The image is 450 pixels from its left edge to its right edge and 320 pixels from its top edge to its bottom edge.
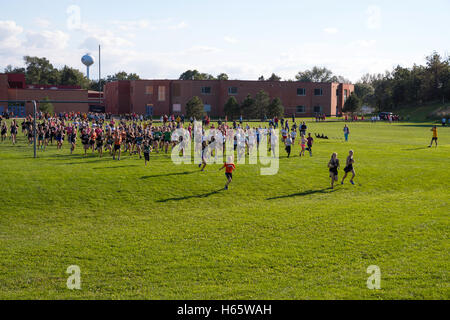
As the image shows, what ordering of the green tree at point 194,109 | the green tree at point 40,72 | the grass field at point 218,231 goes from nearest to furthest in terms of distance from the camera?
the grass field at point 218,231 → the green tree at point 194,109 → the green tree at point 40,72

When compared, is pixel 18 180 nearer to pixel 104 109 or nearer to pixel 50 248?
pixel 50 248

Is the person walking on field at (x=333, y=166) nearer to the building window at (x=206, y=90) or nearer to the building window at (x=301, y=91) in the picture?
the building window at (x=206, y=90)

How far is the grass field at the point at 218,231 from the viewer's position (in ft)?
34.5

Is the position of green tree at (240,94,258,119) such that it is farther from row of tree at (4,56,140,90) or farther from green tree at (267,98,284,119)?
row of tree at (4,56,140,90)

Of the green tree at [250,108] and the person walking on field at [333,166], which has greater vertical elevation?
the green tree at [250,108]

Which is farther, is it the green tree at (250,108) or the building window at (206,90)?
the building window at (206,90)

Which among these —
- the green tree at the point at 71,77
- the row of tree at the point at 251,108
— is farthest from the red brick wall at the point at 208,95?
the green tree at the point at 71,77

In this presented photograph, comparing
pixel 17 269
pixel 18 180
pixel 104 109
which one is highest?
pixel 104 109

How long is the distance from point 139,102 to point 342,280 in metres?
78.6

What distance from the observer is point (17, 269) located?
11977 millimetres

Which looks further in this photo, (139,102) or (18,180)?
(139,102)

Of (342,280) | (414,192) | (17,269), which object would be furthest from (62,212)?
(414,192)

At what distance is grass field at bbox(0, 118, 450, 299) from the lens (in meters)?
10.5

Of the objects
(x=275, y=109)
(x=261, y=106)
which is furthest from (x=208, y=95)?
(x=275, y=109)
